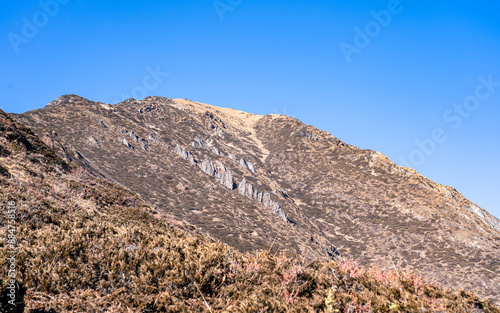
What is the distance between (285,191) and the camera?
86.5 metres

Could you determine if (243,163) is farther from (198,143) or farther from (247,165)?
(198,143)

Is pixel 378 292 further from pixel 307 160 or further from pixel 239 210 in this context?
pixel 307 160

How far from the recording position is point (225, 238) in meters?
45.6

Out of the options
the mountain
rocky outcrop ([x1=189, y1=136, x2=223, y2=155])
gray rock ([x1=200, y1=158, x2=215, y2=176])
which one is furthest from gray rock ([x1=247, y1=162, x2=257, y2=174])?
gray rock ([x1=200, y1=158, x2=215, y2=176])

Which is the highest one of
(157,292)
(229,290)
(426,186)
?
(426,186)

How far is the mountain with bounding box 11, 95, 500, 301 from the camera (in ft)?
179

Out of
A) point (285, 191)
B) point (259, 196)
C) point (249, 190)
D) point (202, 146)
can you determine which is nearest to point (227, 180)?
point (249, 190)

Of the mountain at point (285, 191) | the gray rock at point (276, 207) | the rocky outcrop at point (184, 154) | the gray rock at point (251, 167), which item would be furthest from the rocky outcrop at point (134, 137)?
the gray rock at point (276, 207)

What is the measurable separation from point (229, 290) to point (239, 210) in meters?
58.3

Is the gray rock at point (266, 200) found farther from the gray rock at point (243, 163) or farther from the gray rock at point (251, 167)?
the gray rock at point (243, 163)

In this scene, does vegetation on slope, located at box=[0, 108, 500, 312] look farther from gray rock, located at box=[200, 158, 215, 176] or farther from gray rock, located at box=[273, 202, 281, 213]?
gray rock, located at box=[200, 158, 215, 176]

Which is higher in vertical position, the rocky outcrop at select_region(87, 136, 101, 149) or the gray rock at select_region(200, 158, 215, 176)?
the gray rock at select_region(200, 158, 215, 176)

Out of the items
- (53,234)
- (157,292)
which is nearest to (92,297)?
(157,292)

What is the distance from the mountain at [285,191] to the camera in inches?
2146
